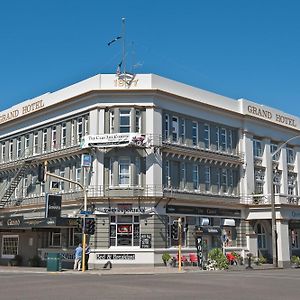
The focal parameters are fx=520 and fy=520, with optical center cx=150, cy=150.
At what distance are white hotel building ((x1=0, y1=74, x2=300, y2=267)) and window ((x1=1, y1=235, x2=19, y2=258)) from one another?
6.5 inches

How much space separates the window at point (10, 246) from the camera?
4484 centimetres

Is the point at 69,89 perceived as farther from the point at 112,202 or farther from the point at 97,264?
the point at 97,264

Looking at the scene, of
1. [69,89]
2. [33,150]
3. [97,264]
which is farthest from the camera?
[33,150]

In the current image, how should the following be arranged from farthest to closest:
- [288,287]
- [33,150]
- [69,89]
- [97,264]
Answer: [33,150]
[69,89]
[97,264]
[288,287]

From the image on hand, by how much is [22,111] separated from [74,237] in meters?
13.8

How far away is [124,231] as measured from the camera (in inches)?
1457

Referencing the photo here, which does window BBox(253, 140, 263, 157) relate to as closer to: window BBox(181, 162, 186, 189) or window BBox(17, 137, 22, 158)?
window BBox(181, 162, 186, 189)

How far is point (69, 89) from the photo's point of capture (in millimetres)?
41281

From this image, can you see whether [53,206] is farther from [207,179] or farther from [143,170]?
[207,179]

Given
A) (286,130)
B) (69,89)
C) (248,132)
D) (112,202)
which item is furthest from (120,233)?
(286,130)

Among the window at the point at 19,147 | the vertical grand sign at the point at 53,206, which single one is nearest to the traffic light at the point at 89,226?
the vertical grand sign at the point at 53,206

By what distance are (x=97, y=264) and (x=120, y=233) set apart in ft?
8.91

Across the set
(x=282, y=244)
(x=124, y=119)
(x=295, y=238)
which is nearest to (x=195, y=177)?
(x=124, y=119)

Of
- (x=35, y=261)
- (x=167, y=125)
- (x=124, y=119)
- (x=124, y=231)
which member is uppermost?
(x=124, y=119)
